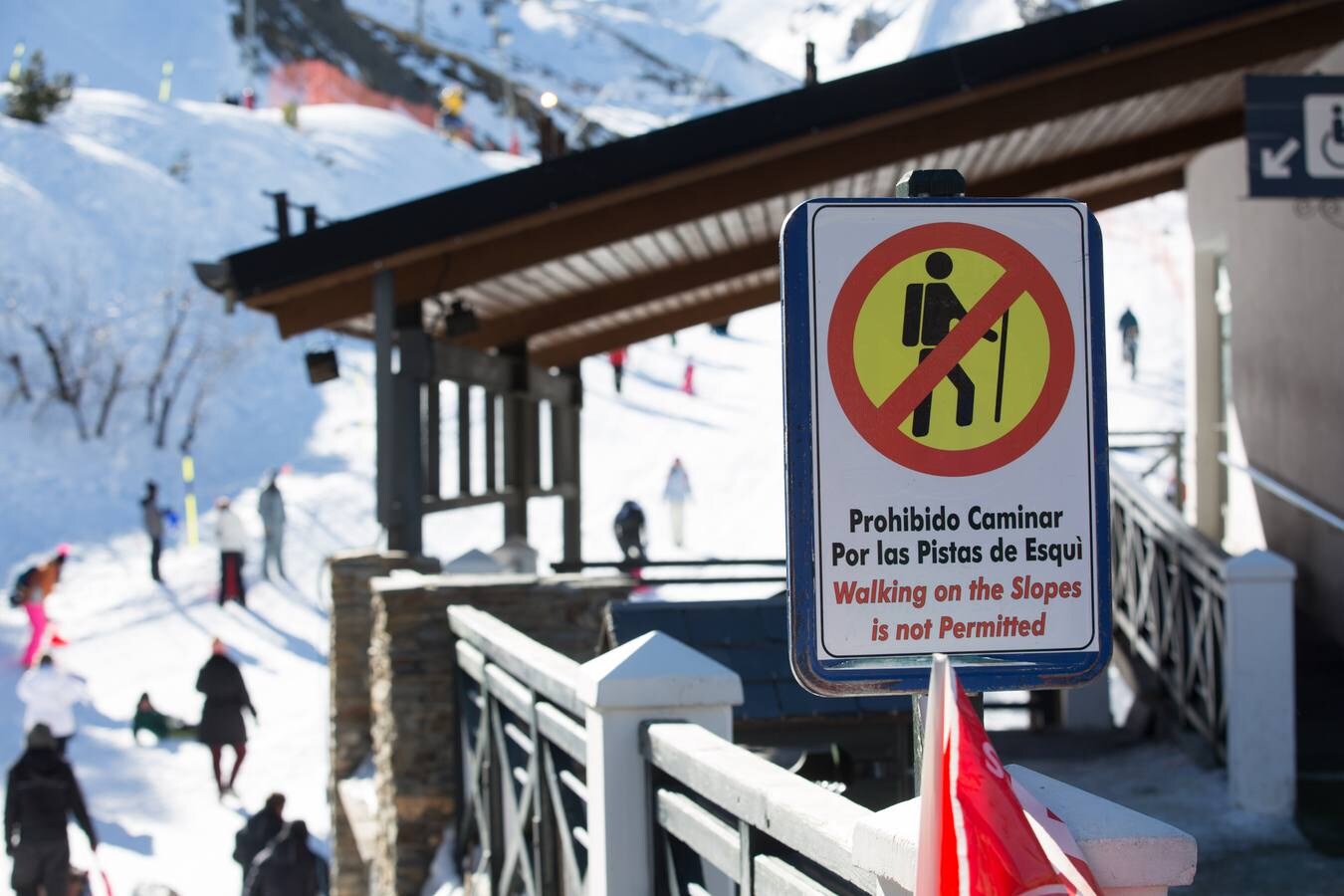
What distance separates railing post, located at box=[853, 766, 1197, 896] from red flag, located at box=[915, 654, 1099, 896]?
0.06 meters

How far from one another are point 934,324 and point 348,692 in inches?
372

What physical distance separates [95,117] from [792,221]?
181 ft

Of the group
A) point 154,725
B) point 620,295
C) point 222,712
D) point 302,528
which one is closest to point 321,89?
point 302,528

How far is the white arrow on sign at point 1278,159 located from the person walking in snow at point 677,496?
18.2 metres

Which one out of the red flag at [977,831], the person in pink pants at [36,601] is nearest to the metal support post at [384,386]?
the red flag at [977,831]

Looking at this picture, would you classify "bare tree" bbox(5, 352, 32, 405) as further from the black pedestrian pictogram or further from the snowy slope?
the black pedestrian pictogram

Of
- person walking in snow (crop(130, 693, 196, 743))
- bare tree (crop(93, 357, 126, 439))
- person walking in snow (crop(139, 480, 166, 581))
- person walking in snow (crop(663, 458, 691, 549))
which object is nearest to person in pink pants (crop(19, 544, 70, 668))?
person walking in snow (crop(139, 480, 166, 581))

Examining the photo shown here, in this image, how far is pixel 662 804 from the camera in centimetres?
384

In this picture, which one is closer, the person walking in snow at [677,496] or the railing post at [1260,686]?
the railing post at [1260,686]

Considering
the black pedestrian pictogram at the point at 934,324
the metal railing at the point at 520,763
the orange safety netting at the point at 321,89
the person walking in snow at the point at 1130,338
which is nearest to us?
the black pedestrian pictogram at the point at 934,324

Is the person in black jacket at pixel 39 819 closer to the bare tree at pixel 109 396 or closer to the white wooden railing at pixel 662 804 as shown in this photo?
the white wooden railing at pixel 662 804

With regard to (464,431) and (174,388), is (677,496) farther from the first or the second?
(174,388)

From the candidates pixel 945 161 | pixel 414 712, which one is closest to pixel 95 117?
pixel 945 161

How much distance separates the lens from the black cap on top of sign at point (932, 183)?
223 cm
